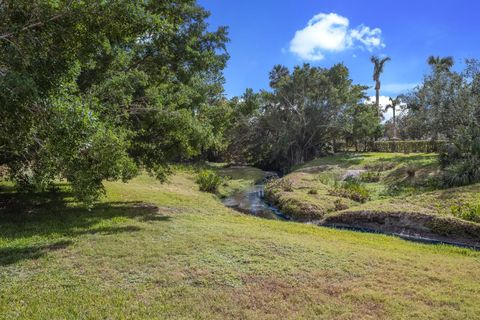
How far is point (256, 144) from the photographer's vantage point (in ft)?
149

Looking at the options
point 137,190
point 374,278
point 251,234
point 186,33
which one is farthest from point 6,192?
point 374,278

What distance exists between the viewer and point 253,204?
859 inches

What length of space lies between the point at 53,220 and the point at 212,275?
267 inches

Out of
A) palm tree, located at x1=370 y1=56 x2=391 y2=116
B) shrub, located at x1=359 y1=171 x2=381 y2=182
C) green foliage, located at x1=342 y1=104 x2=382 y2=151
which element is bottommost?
shrub, located at x1=359 y1=171 x2=381 y2=182

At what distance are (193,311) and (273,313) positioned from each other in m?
1.19

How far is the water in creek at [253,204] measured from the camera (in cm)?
1898

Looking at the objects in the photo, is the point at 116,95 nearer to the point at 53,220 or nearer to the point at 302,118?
the point at 53,220

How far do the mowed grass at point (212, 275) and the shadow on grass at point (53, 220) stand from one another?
0.05 meters

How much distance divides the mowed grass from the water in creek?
805 centimetres

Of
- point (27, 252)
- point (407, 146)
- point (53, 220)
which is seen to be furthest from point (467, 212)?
point (407, 146)

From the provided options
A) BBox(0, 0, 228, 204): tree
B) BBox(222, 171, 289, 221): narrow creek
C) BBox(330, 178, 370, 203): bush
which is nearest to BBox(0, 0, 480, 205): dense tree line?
BBox(0, 0, 228, 204): tree

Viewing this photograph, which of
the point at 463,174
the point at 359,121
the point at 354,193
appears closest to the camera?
the point at 463,174

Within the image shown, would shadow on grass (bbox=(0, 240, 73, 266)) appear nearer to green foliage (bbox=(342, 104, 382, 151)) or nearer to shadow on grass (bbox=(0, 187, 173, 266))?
shadow on grass (bbox=(0, 187, 173, 266))

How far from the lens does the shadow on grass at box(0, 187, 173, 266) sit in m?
8.42
